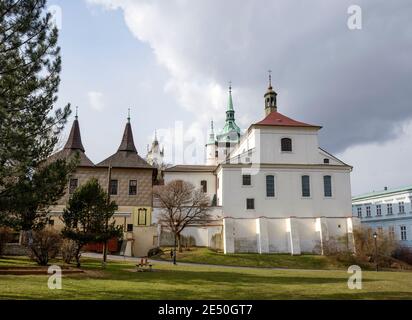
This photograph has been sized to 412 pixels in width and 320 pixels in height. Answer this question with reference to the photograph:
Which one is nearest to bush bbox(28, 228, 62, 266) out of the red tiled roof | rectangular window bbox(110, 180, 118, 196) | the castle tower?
A: rectangular window bbox(110, 180, 118, 196)

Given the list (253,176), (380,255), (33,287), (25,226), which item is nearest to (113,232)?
(25,226)

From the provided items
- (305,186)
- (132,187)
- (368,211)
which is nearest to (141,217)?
(132,187)

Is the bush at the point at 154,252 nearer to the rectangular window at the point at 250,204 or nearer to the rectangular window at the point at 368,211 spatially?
the rectangular window at the point at 250,204

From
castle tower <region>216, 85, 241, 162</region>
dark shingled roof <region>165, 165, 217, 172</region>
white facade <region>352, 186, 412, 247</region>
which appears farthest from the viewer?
castle tower <region>216, 85, 241, 162</region>

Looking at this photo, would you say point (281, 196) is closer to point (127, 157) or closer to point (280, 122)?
point (280, 122)

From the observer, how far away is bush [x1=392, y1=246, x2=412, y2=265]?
1512 inches

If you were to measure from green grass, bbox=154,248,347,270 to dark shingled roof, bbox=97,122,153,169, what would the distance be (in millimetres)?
11157

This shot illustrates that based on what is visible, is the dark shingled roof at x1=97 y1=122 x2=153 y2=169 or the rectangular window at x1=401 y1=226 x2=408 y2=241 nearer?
the dark shingled roof at x1=97 y1=122 x2=153 y2=169

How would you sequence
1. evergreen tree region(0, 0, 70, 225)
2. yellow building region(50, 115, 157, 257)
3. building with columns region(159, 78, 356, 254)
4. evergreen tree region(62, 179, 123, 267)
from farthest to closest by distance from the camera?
yellow building region(50, 115, 157, 257)
building with columns region(159, 78, 356, 254)
evergreen tree region(62, 179, 123, 267)
evergreen tree region(0, 0, 70, 225)

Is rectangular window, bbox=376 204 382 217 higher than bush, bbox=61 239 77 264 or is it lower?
higher

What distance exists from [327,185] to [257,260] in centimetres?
1335

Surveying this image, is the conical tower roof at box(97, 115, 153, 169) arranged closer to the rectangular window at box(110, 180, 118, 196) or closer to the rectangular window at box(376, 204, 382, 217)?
the rectangular window at box(110, 180, 118, 196)

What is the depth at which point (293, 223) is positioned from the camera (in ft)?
129

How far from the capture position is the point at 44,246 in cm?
2212
